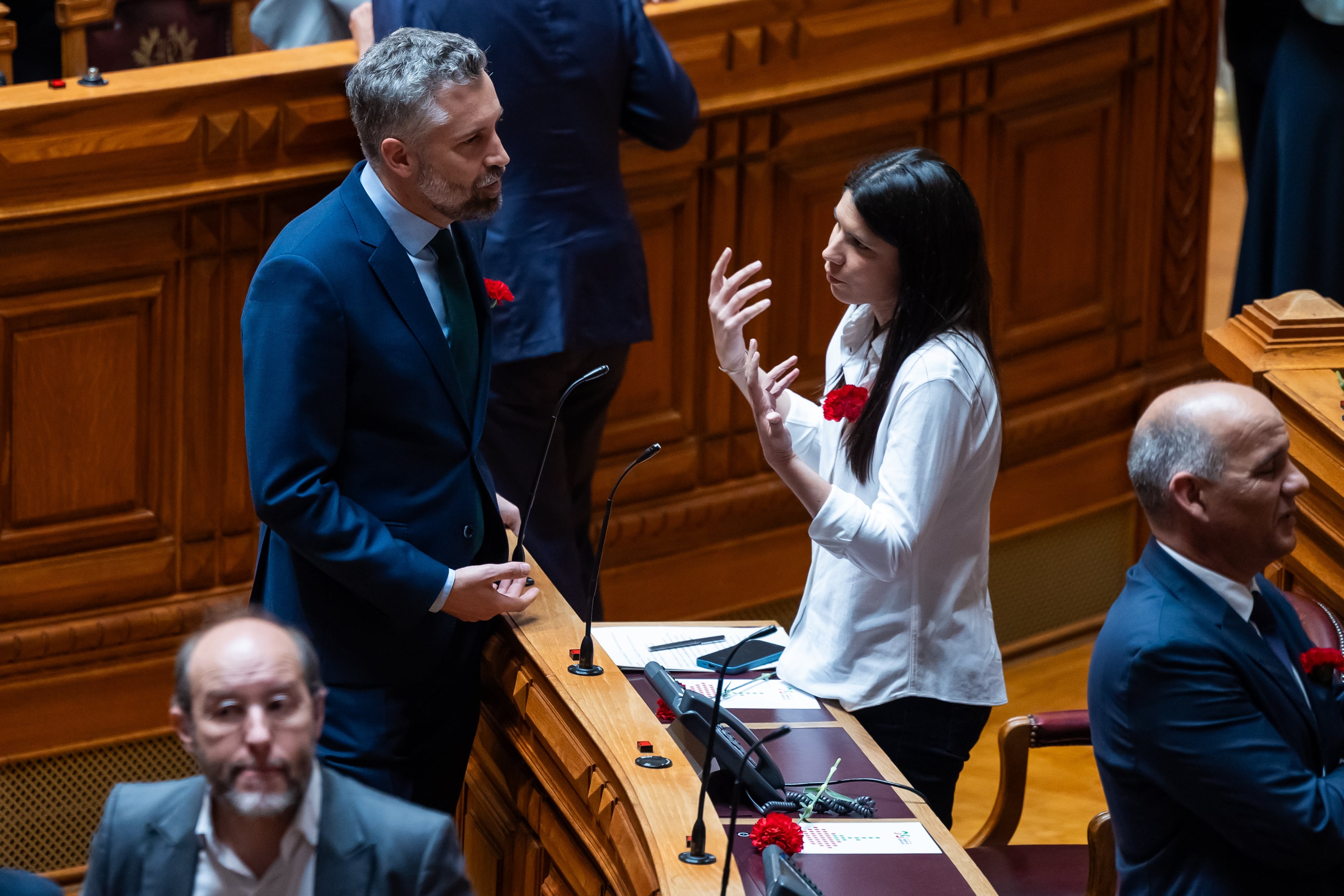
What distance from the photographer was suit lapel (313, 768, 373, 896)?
212cm

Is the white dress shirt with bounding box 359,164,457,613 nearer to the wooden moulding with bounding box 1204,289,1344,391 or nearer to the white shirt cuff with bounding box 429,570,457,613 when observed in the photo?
the white shirt cuff with bounding box 429,570,457,613

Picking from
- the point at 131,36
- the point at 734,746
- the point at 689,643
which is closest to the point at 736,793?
the point at 734,746

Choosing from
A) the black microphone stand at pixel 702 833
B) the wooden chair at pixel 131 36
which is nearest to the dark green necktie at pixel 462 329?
the black microphone stand at pixel 702 833

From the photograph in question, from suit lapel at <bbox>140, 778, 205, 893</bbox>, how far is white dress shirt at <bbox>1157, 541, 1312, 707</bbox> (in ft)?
4.00

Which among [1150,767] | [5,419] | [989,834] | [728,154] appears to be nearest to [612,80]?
[728,154]

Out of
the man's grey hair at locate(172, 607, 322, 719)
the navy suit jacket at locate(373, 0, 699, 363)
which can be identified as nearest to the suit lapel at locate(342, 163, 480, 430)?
the man's grey hair at locate(172, 607, 322, 719)

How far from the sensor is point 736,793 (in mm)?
2291

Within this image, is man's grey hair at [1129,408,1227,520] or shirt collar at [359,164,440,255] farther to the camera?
shirt collar at [359,164,440,255]

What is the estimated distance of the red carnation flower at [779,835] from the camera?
97.3 inches

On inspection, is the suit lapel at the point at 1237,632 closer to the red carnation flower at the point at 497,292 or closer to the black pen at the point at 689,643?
the black pen at the point at 689,643

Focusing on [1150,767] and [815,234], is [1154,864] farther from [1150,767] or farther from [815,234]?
[815,234]

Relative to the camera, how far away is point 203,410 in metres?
3.97

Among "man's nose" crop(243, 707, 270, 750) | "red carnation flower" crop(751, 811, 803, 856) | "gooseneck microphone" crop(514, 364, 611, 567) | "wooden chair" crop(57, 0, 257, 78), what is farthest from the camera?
"wooden chair" crop(57, 0, 257, 78)

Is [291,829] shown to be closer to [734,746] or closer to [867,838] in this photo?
[734,746]
